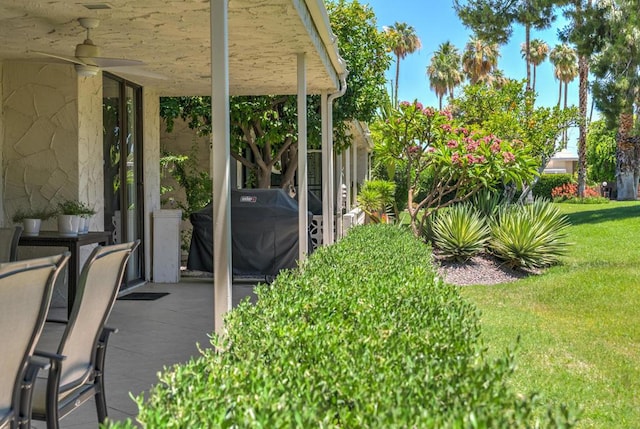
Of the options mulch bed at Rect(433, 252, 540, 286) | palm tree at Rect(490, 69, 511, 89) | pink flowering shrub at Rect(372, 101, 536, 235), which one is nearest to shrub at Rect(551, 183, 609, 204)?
palm tree at Rect(490, 69, 511, 89)

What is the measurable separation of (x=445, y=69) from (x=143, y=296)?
44.0 metres

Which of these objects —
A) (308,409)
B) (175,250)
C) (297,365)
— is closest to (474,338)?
(297,365)

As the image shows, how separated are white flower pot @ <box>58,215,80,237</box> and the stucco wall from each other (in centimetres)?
102

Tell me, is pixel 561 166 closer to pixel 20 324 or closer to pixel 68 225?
pixel 68 225

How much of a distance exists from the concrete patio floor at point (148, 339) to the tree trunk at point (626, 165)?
1079 inches

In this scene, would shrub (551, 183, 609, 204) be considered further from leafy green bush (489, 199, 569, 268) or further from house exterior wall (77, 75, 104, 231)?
house exterior wall (77, 75, 104, 231)

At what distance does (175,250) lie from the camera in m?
9.66

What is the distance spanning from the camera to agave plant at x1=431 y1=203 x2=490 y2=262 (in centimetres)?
1205

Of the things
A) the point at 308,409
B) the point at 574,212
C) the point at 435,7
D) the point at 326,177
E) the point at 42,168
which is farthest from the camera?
the point at 435,7

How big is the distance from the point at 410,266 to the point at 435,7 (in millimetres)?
63737

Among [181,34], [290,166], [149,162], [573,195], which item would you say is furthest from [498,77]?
[181,34]

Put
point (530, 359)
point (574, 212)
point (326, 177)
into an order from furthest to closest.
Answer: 1. point (574, 212)
2. point (326, 177)
3. point (530, 359)

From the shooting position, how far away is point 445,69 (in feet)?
163

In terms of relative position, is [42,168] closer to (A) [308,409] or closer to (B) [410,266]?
(B) [410,266]
